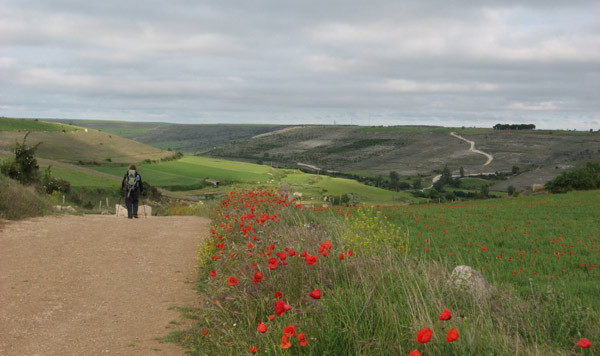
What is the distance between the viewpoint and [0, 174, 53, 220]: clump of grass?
12.3 meters

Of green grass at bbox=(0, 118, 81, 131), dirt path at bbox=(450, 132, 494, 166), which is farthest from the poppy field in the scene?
dirt path at bbox=(450, 132, 494, 166)

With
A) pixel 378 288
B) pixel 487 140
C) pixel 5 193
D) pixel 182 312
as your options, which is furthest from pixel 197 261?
pixel 487 140

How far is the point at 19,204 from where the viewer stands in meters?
12.9

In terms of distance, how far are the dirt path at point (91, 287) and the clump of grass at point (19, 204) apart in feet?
2.02

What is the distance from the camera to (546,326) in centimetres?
496

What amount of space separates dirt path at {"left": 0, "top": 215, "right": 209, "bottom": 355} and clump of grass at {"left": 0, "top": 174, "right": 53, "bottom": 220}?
615mm

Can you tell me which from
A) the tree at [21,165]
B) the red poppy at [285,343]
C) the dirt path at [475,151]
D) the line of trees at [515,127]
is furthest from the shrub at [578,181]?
the line of trees at [515,127]

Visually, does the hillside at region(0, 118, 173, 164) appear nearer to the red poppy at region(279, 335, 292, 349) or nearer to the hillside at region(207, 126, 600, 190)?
the hillside at region(207, 126, 600, 190)

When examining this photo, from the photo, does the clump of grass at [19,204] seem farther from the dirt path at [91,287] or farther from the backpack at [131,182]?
the backpack at [131,182]

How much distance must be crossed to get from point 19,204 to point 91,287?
7.63 meters

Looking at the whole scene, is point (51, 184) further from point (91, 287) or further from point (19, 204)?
point (91, 287)

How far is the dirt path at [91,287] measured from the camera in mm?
5319

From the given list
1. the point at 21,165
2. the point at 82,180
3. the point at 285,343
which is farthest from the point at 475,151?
the point at 285,343

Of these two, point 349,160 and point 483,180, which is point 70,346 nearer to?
point 483,180
